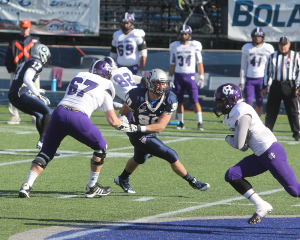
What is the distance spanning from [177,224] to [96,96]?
1.66 metres

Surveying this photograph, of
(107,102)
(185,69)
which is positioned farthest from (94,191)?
(185,69)

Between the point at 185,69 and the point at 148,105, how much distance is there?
6.03 meters

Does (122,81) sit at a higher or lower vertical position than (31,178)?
higher

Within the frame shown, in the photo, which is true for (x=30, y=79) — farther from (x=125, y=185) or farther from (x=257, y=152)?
(x=257, y=152)

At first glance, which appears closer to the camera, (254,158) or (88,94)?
(254,158)

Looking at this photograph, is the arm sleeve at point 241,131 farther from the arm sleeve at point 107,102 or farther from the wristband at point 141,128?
the arm sleeve at point 107,102

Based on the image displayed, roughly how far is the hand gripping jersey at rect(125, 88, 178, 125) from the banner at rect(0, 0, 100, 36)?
11276 millimetres

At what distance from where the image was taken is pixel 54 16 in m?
16.7

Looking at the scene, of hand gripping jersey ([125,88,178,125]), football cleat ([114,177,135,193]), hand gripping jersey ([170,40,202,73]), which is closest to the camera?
hand gripping jersey ([125,88,178,125])

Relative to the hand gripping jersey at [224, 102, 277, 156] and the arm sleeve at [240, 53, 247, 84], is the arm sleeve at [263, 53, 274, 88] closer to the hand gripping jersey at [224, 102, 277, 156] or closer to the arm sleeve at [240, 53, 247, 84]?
the arm sleeve at [240, 53, 247, 84]

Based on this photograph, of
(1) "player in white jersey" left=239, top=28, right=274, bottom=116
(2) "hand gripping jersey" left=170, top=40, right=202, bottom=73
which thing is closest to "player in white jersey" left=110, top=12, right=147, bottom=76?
(2) "hand gripping jersey" left=170, top=40, right=202, bottom=73

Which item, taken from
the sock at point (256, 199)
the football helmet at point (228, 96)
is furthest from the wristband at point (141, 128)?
the sock at point (256, 199)

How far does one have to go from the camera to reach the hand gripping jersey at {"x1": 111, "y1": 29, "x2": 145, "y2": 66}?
11.3m

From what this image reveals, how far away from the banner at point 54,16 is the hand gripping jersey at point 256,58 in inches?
261
